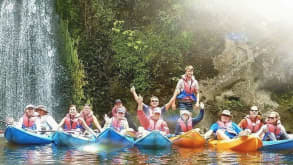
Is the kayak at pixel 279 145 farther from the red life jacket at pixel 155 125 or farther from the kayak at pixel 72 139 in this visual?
the kayak at pixel 72 139

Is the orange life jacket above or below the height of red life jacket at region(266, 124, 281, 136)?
above

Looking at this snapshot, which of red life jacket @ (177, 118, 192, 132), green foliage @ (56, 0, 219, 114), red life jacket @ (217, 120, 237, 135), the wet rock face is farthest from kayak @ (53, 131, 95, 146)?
the wet rock face

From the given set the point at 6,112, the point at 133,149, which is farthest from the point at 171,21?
the point at 133,149

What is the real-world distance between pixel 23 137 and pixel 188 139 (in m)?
3.65

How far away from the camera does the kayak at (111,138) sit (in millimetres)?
11422

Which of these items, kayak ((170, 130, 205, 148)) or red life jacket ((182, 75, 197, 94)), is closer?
kayak ((170, 130, 205, 148))

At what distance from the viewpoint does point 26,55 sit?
1823cm

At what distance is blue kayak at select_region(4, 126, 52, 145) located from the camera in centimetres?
1245

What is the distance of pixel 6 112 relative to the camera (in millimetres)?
17672

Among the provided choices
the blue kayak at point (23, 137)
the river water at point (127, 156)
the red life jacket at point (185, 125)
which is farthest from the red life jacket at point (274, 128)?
the blue kayak at point (23, 137)

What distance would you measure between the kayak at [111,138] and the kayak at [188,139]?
1147 millimetres

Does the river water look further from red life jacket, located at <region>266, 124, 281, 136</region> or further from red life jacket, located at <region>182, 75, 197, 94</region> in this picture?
red life jacket, located at <region>182, 75, 197, 94</region>

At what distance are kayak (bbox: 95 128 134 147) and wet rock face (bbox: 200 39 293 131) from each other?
5.67m

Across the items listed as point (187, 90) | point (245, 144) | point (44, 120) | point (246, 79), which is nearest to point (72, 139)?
point (44, 120)
